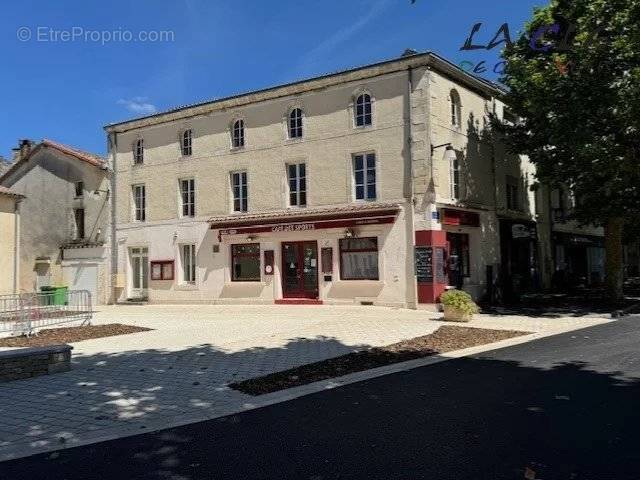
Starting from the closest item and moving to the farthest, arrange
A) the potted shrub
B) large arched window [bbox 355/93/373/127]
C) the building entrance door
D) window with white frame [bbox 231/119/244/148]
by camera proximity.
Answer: the potted shrub → large arched window [bbox 355/93/373/127] → window with white frame [bbox 231/119/244/148] → the building entrance door

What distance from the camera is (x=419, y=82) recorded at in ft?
57.1

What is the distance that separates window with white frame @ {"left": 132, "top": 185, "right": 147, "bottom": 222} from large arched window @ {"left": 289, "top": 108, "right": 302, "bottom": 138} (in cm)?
782

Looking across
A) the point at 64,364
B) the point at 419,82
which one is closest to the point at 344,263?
the point at 419,82

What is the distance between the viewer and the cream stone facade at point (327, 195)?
57.3ft

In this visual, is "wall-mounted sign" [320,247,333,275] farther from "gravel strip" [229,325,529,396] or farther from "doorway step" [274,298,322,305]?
"gravel strip" [229,325,529,396]

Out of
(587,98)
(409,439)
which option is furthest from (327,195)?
(409,439)

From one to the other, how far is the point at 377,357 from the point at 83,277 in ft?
64.6

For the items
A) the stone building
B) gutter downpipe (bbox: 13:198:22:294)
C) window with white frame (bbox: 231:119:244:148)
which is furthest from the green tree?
the stone building

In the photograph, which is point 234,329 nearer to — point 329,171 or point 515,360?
point 515,360

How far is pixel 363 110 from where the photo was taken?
60.8ft

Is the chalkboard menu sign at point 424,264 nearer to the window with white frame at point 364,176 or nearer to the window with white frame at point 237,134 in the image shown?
the window with white frame at point 364,176

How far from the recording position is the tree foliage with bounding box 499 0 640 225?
14711mm

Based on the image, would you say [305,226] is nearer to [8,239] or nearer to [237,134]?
[237,134]

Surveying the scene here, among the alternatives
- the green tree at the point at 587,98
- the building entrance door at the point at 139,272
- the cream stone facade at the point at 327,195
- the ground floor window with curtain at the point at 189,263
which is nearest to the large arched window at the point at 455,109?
the cream stone facade at the point at 327,195
